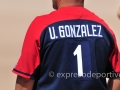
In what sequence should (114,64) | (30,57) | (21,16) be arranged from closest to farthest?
(30,57), (114,64), (21,16)

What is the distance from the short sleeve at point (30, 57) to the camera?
7.27 feet

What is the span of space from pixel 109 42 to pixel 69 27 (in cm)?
27

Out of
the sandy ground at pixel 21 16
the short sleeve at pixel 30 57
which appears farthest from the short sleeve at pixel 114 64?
the sandy ground at pixel 21 16

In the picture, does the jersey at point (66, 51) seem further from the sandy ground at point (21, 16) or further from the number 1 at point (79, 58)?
the sandy ground at point (21, 16)

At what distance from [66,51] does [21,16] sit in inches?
116

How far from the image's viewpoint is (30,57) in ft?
7.29

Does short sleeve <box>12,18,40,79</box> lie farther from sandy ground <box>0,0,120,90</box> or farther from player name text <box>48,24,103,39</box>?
sandy ground <box>0,0,120,90</box>

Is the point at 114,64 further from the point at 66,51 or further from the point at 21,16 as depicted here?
the point at 21,16

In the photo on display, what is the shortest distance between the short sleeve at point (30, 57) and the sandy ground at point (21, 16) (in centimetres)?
277

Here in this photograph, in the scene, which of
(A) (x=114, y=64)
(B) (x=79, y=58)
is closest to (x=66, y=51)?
(B) (x=79, y=58)

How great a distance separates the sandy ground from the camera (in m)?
5.03

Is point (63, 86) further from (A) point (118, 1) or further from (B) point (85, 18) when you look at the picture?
(A) point (118, 1)

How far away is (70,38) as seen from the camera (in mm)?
2271

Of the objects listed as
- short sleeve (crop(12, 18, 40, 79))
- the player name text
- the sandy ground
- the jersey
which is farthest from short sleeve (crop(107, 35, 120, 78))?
the sandy ground
